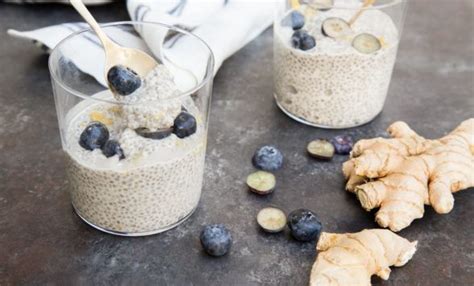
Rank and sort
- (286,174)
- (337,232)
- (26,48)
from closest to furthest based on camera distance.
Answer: (337,232)
(286,174)
(26,48)

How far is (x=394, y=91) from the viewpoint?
1.43 metres

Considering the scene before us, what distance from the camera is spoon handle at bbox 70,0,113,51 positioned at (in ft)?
3.39

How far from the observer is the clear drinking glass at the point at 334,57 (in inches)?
48.4

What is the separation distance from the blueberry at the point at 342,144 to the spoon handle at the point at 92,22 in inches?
17.4

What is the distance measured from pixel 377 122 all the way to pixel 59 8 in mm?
827

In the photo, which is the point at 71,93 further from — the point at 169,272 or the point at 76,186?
the point at 169,272

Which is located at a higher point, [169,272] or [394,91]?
[169,272]

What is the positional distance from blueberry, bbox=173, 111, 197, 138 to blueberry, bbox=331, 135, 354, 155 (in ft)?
1.13

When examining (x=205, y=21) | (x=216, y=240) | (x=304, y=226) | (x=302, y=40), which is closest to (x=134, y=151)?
(x=216, y=240)

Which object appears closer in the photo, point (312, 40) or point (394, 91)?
point (312, 40)

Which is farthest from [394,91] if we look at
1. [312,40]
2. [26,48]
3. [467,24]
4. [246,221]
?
[26,48]

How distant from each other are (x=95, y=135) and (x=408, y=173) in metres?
0.49

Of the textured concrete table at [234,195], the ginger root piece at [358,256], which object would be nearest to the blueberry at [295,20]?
the textured concrete table at [234,195]

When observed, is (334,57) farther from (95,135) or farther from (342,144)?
(95,135)
